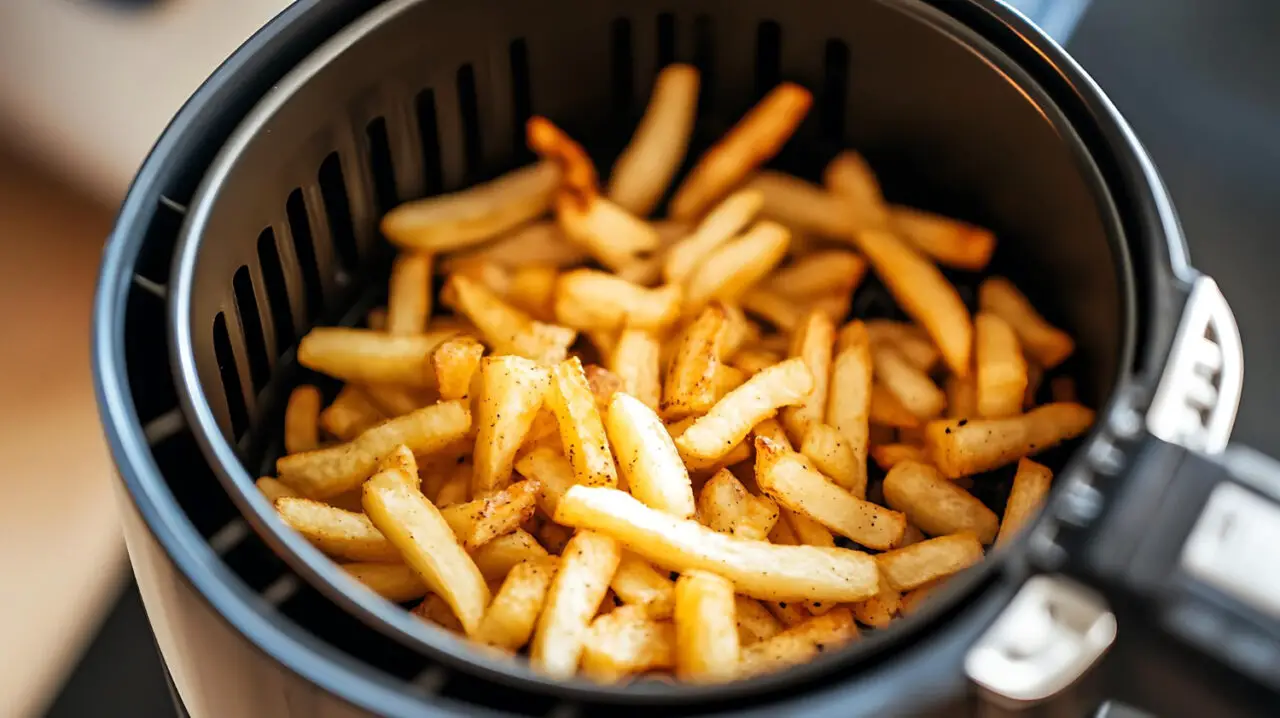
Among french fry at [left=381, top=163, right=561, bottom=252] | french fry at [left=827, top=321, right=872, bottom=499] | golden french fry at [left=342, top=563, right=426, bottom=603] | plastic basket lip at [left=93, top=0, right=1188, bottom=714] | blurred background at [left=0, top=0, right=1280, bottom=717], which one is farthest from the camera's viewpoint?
blurred background at [left=0, top=0, right=1280, bottom=717]

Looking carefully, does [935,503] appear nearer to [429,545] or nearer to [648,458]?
[648,458]

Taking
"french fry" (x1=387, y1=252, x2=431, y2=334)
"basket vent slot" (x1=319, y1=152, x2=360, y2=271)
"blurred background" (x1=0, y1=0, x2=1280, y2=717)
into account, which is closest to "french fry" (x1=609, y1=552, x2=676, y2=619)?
"french fry" (x1=387, y1=252, x2=431, y2=334)

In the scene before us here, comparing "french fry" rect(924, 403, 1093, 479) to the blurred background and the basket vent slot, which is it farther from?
the basket vent slot

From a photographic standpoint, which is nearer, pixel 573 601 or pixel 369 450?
pixel 573 601

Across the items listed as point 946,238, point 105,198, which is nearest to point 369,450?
point 946,238

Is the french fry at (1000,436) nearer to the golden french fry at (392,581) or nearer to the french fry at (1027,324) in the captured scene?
the french fry at (1027,324)

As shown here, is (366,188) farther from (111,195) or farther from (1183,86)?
(1183,86)
